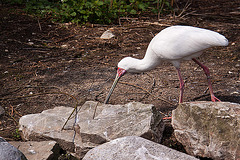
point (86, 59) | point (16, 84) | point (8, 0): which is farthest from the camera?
point (8, 0)

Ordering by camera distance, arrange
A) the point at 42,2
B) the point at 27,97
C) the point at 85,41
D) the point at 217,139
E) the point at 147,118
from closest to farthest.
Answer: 1. the point at 217,139
2. the point at 147,118
3. the point at 27,97
4. the point at 85,41
5. the point at 42,2

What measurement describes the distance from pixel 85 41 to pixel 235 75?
351cm

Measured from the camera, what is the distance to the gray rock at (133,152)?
280cm

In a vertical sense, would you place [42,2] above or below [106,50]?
above

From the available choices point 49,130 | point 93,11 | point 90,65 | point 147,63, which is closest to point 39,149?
point 49,130

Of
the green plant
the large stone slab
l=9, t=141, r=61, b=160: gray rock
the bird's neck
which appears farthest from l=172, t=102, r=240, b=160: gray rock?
the green plant

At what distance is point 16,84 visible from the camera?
17.3ft

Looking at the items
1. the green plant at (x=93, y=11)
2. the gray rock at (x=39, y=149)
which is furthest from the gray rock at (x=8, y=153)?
the green plant at (x=93, y=11)

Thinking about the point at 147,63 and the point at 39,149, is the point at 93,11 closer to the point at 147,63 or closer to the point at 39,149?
the point at 147,63

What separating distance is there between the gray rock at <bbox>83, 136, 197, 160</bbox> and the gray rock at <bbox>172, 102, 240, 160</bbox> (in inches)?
16.9

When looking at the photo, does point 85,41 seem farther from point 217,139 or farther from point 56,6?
point 217,139

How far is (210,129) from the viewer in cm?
316

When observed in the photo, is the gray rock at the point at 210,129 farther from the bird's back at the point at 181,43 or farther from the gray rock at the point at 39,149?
the gray rock at the point at 39,149

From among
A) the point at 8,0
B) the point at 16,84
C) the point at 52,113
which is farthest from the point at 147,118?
the point at 8,0
